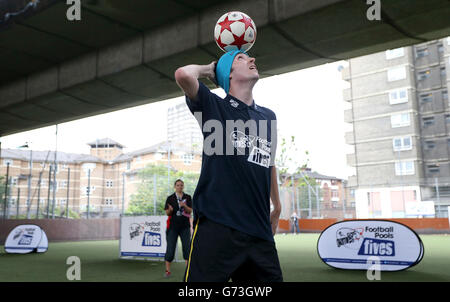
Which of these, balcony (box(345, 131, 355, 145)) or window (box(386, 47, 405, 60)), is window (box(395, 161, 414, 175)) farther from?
window (box(386, 47, 405, 60))

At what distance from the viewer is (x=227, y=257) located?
2.45 meters

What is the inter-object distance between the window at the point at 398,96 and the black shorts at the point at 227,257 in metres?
52.6

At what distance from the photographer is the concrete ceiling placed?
313 inches

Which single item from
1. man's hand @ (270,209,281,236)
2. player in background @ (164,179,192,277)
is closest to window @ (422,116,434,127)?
player in background @ (164,179,192,277)

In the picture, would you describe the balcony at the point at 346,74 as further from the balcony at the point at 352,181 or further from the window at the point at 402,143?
the balcony at the point at 352,181

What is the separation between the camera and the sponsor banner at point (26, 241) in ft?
48.9

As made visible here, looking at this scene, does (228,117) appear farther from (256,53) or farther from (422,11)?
(256,53)

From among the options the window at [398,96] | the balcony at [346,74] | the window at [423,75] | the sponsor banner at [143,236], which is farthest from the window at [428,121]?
the sponsor banner at [143,236]

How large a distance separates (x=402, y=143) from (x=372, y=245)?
1806 inches

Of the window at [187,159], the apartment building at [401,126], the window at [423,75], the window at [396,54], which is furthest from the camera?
the window at [187,159]

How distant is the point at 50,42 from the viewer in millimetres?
10648
